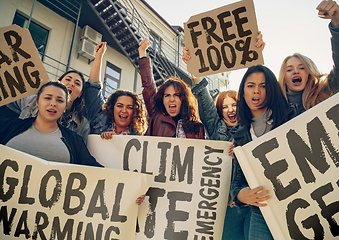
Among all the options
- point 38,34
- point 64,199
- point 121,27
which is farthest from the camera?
point 121,27

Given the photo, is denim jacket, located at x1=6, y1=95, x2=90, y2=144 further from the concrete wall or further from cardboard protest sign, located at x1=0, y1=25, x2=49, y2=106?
the concrete wall

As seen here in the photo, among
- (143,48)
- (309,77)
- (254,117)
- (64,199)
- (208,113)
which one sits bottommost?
(64,199)

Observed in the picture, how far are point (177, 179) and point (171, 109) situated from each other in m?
0.82

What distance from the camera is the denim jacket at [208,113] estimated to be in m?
2.25

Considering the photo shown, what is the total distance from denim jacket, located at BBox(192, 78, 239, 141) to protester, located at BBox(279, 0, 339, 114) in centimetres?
69

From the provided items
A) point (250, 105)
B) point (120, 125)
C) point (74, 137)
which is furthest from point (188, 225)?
point (120, 125)

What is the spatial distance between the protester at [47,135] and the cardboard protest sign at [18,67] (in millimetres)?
297

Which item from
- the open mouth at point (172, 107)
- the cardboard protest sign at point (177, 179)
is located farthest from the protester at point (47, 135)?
the open mouth at point (172, 107)

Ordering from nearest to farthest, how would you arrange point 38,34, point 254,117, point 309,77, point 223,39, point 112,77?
point 254,117, point 309,77, point 223,39, point 38,34, point 112,77

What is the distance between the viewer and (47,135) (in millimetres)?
1812

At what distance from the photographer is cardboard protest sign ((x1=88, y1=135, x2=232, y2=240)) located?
5.54ft

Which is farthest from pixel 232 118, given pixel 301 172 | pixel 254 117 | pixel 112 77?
pixel 112 77

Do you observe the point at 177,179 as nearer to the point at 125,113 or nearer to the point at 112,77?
the point at 125,113

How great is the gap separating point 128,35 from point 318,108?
869 centimetres
